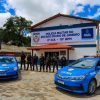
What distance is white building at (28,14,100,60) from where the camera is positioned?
1042 inches

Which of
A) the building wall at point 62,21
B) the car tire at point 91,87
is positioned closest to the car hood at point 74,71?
the car tire at point 91,87

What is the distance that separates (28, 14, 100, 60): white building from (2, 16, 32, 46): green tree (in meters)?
38.7

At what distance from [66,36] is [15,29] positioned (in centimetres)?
4410

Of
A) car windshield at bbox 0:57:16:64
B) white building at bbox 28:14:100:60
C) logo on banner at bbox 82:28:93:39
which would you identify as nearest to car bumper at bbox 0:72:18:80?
car windshield at bbox 0:57:16:64

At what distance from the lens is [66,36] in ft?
92.3

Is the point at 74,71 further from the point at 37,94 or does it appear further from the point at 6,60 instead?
the point at 6,60

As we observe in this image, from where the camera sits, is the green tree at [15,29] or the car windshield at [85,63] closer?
the car windshield at [85,63]

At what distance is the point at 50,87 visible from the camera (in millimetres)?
11422

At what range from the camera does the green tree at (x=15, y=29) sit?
227ft

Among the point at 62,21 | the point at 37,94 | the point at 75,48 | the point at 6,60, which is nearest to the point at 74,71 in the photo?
the point at 37,94

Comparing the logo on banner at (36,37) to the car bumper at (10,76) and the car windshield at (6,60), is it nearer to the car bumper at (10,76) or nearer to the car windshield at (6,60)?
the car windshield at (6,60)

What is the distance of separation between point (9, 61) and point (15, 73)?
1553mm

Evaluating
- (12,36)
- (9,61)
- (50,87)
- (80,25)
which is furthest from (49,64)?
(12,36)

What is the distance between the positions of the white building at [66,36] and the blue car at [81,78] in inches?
615
